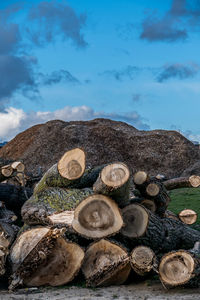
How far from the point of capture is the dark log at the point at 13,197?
920 centimetres

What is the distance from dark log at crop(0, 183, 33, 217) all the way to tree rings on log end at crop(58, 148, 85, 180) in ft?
10.3

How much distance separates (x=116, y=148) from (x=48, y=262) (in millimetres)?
14160

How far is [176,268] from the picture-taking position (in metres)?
4.71

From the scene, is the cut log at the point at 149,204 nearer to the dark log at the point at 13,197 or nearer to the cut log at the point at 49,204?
the cut log at the point at 49,204

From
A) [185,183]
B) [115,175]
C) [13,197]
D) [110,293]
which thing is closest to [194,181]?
[185,183]

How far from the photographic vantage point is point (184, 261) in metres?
4.69

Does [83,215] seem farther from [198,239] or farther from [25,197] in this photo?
[25,197]

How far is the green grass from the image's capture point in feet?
31.2

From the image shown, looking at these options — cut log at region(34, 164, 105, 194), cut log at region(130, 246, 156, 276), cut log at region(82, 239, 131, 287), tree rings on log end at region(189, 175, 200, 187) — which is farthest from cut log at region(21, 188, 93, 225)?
tree rings on log end at region(189, 175, 200, 187)

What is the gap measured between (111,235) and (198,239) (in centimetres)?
214

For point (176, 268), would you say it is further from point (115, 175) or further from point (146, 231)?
point (115, 175)

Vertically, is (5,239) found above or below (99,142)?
below

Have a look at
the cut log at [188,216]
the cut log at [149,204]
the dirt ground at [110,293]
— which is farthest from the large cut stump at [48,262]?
the cut log at [188,216]

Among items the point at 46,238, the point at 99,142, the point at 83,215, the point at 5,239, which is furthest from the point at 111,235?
the point at 99,142
